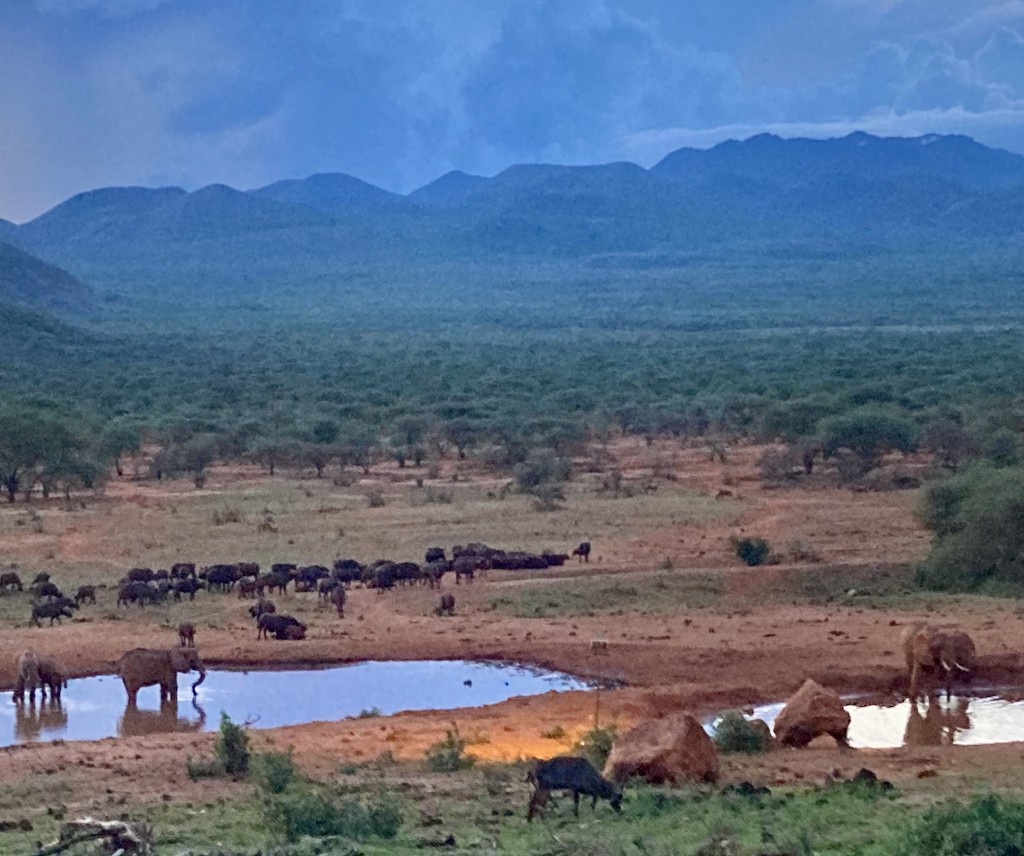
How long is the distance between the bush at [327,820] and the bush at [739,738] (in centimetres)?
498

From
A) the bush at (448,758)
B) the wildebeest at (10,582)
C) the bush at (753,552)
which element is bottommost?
the bush at (448,758)

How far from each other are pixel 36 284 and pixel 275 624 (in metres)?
124

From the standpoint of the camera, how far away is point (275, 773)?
13078mm

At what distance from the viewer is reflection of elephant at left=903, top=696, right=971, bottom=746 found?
17.4 meters

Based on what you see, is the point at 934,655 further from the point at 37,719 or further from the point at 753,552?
the point at 37,719

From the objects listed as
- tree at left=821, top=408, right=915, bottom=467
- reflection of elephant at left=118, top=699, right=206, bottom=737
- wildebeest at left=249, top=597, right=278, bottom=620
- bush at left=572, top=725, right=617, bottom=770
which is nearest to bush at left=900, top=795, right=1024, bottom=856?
bush at left=572, top=725, right=617, bottom=770

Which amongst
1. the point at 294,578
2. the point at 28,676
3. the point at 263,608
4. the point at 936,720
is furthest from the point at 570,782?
the point at 294,578

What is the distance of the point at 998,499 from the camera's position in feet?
88.1

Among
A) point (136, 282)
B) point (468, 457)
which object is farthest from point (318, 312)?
point (468, 457)

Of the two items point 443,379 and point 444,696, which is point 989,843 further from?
point 443,379

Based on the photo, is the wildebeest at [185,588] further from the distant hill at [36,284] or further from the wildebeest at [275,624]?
the distant hill at [36,284]

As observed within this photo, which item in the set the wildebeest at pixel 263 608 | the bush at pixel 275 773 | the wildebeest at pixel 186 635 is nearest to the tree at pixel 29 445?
the wildebeest at pixel 263 608

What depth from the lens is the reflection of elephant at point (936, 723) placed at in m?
17.4

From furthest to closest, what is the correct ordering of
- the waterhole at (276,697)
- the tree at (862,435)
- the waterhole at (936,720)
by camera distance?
the tree at (862,435), the waterhole at (276,697), the waterhole at (936,720)
